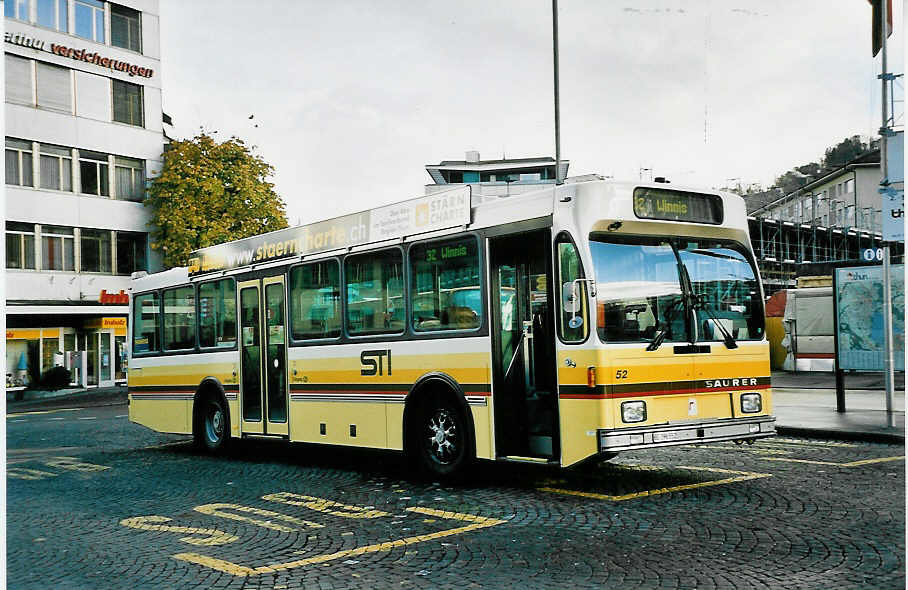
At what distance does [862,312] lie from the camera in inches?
751

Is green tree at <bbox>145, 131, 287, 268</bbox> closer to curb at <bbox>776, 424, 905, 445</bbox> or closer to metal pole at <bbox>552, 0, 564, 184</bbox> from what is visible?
metal pole at <bbox>552, 0, 564, 184</bbox>

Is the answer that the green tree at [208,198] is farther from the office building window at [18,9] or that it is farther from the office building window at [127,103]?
the office building window at [18,9]

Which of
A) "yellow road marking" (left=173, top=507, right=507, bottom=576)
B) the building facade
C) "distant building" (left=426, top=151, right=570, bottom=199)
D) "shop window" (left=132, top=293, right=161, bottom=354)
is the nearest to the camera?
"yellow road marking" (left=173, top=507, right=507, bottom=576)

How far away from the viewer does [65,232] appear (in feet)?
134

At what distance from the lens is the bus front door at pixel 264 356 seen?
44.6 ft

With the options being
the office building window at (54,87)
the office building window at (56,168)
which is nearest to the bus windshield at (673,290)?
the office building window at (56,168)

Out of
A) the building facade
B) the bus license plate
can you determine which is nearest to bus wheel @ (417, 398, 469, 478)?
the bus license plate

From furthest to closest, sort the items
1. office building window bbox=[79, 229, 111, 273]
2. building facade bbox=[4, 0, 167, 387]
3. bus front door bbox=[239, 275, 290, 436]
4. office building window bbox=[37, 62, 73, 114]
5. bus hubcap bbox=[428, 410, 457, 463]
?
office building window bbox=[79, 229, 111, 273] → office building window bbox=[37, 62, 73, 114] → building facade bbox=[4, 0, 167, 387] → bus front door bbox=[239, 275, 290, 436] → bus hubcap bbox=[428, 410, 457, 463]

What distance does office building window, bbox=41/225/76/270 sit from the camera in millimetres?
40156

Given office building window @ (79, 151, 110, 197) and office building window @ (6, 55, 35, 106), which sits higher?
office building window @ (6, 55, 35, 106)

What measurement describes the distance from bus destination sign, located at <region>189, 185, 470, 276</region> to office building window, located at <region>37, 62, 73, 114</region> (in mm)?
28381

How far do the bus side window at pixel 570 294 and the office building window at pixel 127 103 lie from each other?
37.8 m

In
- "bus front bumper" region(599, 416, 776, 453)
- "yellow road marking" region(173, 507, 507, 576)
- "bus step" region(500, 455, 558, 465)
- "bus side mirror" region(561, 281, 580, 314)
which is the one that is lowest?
"yellow road marking" region(173, 507, 507, 576)

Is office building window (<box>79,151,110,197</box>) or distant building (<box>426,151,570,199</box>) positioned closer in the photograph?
Answer: office building window (<box>79,151,110,197</box>)
